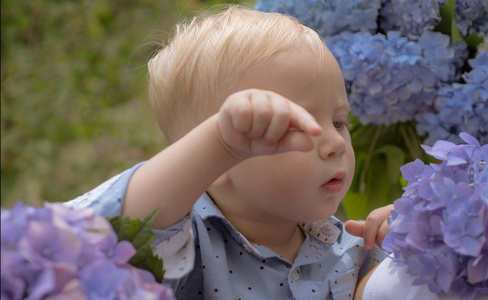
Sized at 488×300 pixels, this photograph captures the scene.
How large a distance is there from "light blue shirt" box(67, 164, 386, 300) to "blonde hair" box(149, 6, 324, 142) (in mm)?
126

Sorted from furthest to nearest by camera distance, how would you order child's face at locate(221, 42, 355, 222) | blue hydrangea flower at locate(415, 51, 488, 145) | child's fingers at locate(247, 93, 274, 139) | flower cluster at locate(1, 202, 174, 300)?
blue hydrangea flower at locate(415, 51, 488, 145) → child's face at locate(221, 42, 355, 222) → child's fingers at locate(247, 93, 274, 139) → flower cluster at locate(1, 202, 174, 300)

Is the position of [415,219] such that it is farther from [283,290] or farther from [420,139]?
[420,139]

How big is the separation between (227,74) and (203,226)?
202 millimetres

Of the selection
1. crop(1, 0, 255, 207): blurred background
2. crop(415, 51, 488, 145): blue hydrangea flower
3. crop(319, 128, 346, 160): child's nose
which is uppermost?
crop(319, 128, 346, 160): child's nose

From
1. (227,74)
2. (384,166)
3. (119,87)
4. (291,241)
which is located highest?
(227,74)

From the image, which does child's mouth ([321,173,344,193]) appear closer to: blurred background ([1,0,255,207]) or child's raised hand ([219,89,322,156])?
child's raised hand ([219,89,322,156])

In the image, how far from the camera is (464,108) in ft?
3.48

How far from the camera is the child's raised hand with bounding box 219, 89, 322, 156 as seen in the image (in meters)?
0.60

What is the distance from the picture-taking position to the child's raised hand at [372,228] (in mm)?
919

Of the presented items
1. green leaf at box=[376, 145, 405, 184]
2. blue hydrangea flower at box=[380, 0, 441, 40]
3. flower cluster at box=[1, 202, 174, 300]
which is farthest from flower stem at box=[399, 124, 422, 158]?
flower cluster at box=[1, 202, 174, 300]

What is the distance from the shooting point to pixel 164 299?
1.81 ft

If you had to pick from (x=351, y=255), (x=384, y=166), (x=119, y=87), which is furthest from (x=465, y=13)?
(x=119, y=87)

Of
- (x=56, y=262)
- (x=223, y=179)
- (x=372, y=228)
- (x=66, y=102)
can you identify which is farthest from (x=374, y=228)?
(x=66, y=102)

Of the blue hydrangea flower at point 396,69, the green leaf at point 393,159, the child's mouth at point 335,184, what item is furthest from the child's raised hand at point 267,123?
the green leaf at point 393,159
